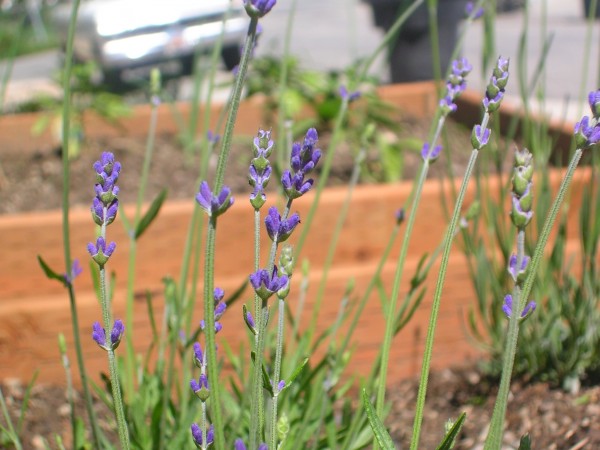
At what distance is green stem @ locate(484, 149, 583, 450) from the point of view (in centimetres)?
56

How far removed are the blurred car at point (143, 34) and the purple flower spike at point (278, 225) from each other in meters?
4.54

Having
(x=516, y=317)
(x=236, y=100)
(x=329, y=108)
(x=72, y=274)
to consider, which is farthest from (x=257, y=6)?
(x=329, y=108)

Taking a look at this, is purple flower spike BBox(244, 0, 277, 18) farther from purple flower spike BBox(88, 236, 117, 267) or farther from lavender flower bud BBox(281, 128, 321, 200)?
purple flower spike BBox(88, 236, 117, 267)

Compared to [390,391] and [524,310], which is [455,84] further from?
[390,391]

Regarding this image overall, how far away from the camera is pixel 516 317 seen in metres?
0.56

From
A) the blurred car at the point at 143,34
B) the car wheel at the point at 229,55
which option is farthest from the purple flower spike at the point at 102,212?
the car wheel at the point at 229,55

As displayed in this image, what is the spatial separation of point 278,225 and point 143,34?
488 centimetres

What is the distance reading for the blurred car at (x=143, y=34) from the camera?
509 cm

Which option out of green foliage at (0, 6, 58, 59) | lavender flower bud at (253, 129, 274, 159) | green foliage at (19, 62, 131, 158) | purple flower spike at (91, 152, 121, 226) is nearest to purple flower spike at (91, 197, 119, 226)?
purple flower spike at (91, 152, 121, 226)

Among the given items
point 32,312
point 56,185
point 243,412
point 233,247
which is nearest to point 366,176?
point 233,247

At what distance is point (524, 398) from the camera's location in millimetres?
1393

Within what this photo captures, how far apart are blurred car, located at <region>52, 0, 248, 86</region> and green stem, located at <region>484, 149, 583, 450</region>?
456cm

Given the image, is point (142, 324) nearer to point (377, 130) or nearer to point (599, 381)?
point (599, 381)

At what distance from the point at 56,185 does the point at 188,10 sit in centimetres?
317
